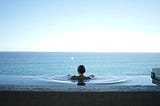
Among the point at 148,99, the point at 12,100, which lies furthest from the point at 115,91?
the point at 12,100

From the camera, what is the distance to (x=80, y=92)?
2.35m

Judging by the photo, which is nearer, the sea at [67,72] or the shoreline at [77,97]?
the shoreline at [77,97]

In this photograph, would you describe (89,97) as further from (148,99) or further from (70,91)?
(148,99)

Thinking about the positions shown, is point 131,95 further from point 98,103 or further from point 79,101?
point 79,101

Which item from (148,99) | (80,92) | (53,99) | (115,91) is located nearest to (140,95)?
(148,99)

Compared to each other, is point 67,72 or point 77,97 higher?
point 77,97

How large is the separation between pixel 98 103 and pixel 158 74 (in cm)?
217

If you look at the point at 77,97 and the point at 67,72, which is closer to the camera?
the point at 77,97

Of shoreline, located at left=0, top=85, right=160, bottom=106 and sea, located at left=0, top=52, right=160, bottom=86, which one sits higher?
shoreline, located at left=0, top=85, right=160, bottom=106

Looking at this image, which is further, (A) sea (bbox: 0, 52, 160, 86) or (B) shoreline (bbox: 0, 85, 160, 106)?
(A) sea (bbox: 0, 52, 160, 86)

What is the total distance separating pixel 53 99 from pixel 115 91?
595mm

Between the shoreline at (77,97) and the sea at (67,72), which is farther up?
the shoreline at (77,97)

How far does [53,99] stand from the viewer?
236 centimetres

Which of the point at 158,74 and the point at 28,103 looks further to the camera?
the point at 158,74
